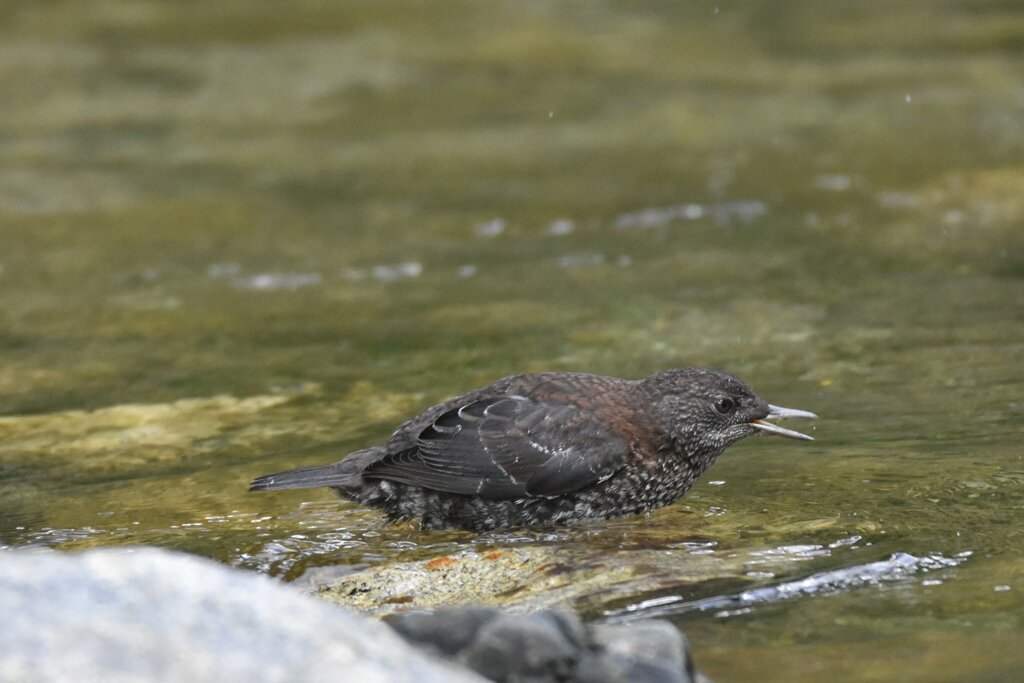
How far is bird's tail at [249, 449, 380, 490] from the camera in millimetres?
5728

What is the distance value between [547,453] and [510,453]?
0.45 feet

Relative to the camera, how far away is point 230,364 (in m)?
8.17

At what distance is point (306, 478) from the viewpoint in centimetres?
576

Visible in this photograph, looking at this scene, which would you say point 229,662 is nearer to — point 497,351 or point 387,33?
point 497,351

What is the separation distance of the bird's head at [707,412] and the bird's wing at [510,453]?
24 centimetres

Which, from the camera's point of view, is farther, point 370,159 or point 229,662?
point 370,159

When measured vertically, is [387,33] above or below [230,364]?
above

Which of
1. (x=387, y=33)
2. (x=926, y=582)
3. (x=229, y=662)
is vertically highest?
(x=387, y=33)

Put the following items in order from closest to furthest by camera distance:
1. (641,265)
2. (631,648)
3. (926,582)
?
1. (631,648)
2. (926,582)
3. (641,265)

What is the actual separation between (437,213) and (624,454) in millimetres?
5780

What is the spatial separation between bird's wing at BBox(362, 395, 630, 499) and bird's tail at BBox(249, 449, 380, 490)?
67 mm

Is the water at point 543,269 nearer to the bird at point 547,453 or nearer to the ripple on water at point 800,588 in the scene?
the ripple on water at point 800,588

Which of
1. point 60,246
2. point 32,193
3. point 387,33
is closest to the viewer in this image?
point 60,246

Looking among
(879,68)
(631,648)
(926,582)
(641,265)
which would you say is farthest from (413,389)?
(879,68)
